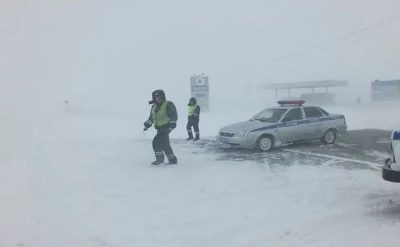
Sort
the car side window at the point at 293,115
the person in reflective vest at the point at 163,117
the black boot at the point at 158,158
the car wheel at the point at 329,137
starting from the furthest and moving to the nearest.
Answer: the car wheel at the point at 329,137, the car side window at the point at 293,115, the black boot at the point at 158,158, the person in reflective vest at the point at 163,117

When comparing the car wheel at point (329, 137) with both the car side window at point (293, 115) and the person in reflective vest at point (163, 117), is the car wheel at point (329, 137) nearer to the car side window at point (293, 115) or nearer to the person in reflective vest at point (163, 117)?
the car side window at point (293, 115)

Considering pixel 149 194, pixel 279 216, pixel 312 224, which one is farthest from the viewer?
pixel 149 194

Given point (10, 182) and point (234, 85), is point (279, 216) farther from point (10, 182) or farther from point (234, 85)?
point (234, 85)

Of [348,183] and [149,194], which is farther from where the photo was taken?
[348,183]

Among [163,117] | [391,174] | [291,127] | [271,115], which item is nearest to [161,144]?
[163,117]

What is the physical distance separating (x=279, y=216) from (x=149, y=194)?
2194mm

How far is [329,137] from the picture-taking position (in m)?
12.8

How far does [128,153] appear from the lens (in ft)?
37.2

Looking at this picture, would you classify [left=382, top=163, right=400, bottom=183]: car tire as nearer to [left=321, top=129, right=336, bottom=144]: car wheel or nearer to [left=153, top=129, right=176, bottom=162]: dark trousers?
[left=153, top=129, right=176, bottom=162]: dark trousers

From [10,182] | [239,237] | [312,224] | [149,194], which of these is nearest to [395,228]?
[312,224]

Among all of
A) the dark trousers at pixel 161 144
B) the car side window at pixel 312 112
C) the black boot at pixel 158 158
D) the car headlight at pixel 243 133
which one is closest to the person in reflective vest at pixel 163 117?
the dark trousers at pixel 161 144

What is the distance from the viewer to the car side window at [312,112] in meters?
12.6

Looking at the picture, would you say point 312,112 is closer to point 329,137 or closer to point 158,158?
point 329,137

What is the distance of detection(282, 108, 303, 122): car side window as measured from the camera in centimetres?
1213
